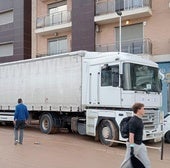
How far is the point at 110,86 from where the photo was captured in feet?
46.4

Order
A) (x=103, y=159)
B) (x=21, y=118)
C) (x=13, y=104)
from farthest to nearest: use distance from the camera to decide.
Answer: (x=13, y=104), (x=21, y=118), (x=103, y=159)

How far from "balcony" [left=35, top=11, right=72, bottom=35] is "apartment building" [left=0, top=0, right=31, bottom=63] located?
5.25ft

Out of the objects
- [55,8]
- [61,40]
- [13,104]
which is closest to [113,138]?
[13,104]

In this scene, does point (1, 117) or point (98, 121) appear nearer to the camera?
point (98, 121)

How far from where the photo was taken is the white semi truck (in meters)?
13.8

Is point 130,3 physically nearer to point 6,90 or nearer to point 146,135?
point 6,90

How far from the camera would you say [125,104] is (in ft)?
44.9

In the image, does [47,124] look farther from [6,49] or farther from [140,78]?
[6,49]

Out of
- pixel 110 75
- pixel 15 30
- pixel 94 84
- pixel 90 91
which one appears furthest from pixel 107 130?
pixel 15 30

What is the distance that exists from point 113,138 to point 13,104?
8.33 m

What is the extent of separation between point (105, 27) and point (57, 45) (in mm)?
5258

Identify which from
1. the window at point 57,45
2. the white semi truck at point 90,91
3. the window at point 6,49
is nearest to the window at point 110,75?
the white semi truck at point 90,91

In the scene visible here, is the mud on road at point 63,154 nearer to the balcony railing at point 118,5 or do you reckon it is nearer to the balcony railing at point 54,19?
the balcony railing at point 118,5

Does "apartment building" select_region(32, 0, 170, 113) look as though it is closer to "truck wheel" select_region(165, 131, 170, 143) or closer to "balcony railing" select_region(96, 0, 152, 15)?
"balcony railing" select_region(96, 0, 152, 15)
